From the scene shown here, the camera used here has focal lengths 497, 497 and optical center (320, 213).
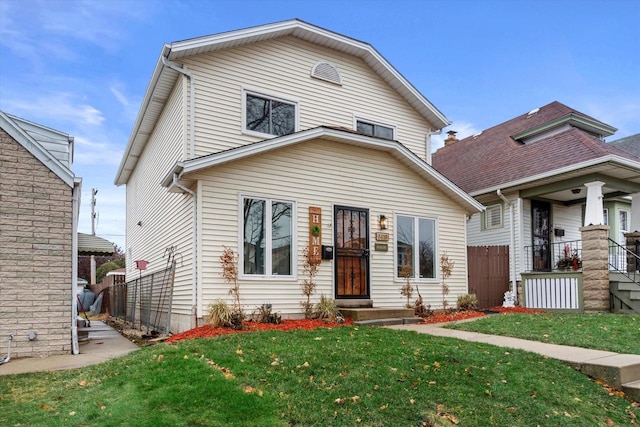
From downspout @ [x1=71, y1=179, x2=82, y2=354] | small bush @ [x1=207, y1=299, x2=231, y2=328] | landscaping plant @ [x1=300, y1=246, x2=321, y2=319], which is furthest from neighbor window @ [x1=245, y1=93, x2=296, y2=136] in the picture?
small bush @ [x1=207, y1=299, x2=231, y2=328]

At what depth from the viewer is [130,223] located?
18000 millimetres

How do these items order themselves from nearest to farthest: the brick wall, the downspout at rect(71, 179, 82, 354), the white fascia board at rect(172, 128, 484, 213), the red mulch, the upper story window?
the brick wall < the downspout at rect(71, 179, 82, 354) < the red mulch < the white fascia board at rect(172, 128, 484, 213) < the upper story window

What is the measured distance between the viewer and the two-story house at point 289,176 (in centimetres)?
948

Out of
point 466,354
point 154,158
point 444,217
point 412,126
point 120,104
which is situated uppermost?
point 120,104

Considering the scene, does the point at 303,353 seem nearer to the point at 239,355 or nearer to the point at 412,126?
the point at 239,355

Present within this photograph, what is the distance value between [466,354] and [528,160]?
1032 centimetres

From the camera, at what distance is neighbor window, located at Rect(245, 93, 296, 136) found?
37.5 ft

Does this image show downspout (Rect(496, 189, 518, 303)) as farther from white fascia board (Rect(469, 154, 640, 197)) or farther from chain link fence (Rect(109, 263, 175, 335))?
chain link fence (Rect(109, 263, 175, 335))

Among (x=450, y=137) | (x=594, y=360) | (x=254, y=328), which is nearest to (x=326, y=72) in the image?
(x=254, y=328)

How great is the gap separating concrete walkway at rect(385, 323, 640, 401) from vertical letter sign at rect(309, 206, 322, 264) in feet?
10.2

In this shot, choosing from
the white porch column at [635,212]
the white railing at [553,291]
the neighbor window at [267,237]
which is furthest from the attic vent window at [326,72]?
the white porch column at [635,212]

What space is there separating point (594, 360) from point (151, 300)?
8.84 m

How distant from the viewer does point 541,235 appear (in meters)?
15.0

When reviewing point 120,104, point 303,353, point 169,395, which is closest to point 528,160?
point 303,353
